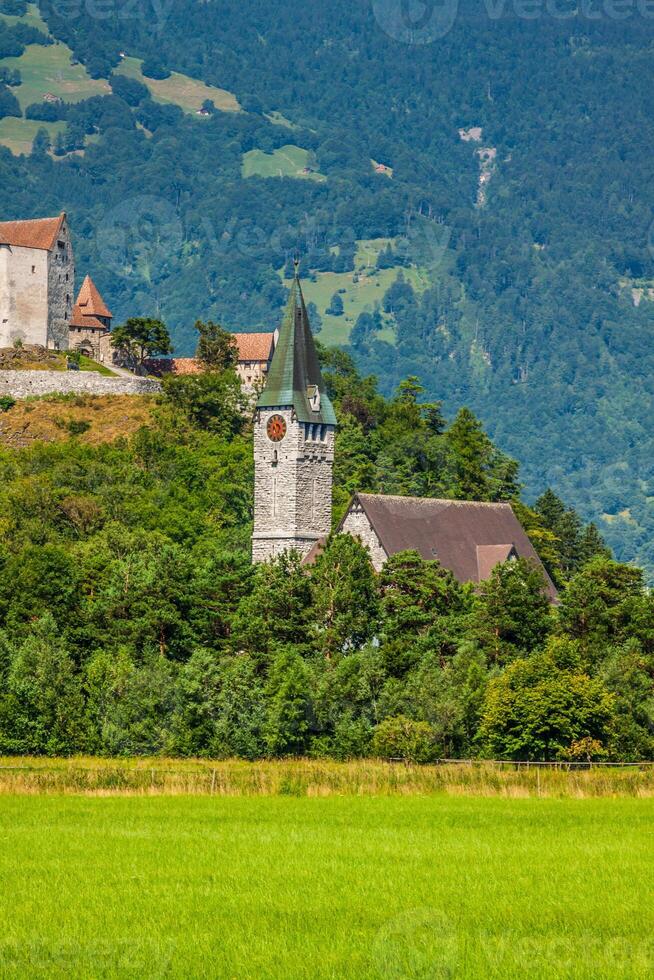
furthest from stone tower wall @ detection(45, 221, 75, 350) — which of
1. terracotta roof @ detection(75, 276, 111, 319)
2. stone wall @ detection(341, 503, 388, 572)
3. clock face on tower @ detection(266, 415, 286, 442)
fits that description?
stone wall @ detection(341, 503, 388, 572)

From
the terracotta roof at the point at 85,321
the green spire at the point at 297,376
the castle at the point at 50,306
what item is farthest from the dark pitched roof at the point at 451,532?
the terracotta roof at the point at 85,321

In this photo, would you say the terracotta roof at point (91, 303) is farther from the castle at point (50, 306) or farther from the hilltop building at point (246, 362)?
the hilltop building at point (246, 362)

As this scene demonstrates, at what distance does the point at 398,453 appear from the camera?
401 feet

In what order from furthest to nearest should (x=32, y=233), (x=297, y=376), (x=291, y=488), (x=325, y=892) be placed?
(x=32, y=233) < (x=297, y=376) < (x=291, y=488) < (x=325, y=892)

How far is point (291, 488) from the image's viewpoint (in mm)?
98500

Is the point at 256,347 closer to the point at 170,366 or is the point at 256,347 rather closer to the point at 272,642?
the point at 170,366

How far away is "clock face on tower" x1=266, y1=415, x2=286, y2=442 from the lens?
328 ft

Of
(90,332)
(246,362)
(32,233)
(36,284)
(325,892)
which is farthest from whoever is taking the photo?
(246,362)

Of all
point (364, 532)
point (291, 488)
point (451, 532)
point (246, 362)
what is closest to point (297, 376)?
point (291, 488)

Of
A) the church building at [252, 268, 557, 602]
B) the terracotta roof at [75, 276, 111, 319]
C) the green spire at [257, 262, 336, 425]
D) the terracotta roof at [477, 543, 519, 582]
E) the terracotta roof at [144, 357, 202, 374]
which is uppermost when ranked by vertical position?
the terracotta roof at [75, 276, 111, 319]

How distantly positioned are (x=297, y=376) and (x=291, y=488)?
260 inches

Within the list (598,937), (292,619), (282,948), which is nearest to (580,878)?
(598,937)

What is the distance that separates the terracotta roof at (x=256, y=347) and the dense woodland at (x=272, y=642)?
37.5 meters

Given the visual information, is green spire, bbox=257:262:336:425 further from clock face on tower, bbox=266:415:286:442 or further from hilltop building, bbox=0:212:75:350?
hilltop building, bbox=0:212:75:350
